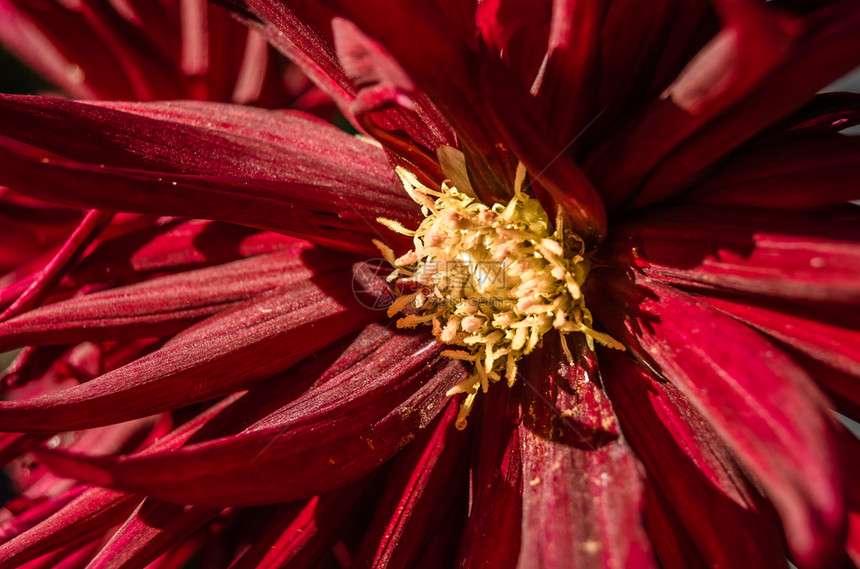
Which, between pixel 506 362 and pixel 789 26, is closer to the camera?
pixel 789 26

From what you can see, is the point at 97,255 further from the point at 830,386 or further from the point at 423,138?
the point at 830,386

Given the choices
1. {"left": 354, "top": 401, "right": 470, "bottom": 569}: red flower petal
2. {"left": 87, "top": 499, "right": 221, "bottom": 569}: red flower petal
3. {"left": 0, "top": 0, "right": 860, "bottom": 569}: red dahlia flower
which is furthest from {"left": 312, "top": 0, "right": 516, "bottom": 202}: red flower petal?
{"left": 87, "top": 499, "right": 221, "bottom": 569}: red flower petal

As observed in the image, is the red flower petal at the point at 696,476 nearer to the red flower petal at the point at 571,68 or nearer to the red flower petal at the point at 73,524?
the red flower petal at the point at 571,68

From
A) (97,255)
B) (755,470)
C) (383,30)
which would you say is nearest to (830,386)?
(755,470)

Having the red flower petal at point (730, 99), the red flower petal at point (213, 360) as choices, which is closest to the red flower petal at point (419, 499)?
the red flower petal at point (213, 360)

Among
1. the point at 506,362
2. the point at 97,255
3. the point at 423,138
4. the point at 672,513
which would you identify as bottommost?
the point at 672,513

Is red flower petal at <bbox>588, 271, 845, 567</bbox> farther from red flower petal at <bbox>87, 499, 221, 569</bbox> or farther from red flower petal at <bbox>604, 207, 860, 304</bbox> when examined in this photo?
red flower petal at <bbox>87, 499, 221, 569</bbox>
